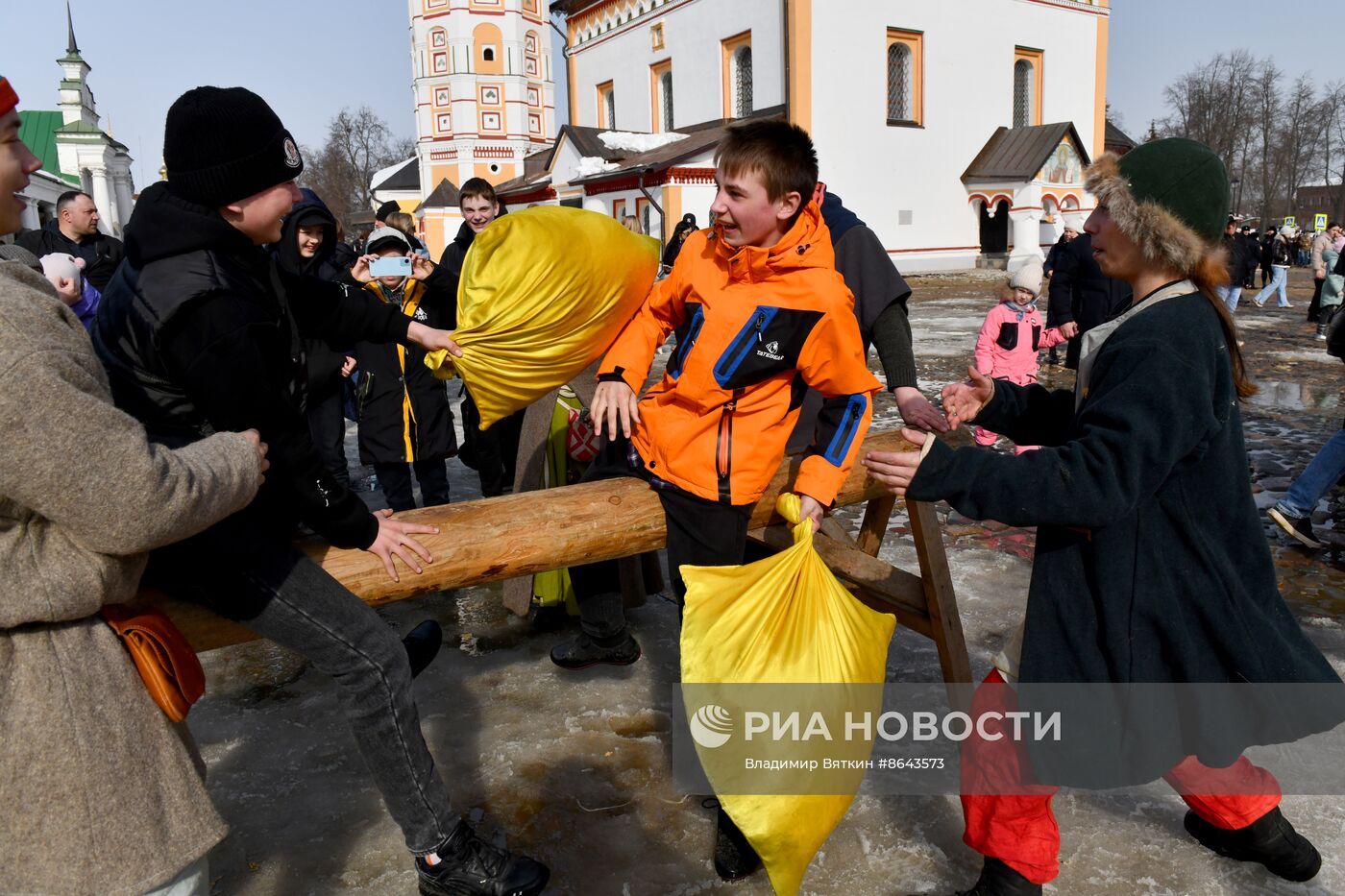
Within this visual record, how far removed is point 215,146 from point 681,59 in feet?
103

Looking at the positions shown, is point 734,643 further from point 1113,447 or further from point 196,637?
point 196,637

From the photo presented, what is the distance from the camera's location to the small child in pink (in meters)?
6.20

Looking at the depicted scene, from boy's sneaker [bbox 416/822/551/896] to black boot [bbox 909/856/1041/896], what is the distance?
103 cm

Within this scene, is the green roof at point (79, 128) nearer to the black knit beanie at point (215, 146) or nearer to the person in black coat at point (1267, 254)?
the person in black coat at point (1267, 254)

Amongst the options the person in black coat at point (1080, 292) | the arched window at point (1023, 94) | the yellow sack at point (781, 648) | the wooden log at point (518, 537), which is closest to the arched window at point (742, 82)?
the arched window at point (1023, 94)

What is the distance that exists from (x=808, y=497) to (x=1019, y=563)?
2.53 meters

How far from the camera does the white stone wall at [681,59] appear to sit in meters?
27.2

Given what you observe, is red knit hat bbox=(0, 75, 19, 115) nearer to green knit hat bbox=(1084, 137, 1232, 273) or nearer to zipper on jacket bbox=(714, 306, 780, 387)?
zipper on jacket bbox=(714, 306, 780, 387)

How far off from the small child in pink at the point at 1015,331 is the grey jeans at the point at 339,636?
4.99m

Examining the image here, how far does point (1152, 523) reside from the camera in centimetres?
182

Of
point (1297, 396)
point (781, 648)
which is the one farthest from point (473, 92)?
point (781, 648)

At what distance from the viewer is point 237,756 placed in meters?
2.89

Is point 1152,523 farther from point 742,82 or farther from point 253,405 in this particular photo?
point 742,82

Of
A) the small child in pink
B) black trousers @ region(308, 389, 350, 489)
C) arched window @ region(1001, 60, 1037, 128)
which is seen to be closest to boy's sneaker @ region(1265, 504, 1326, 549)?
the small child in pink
